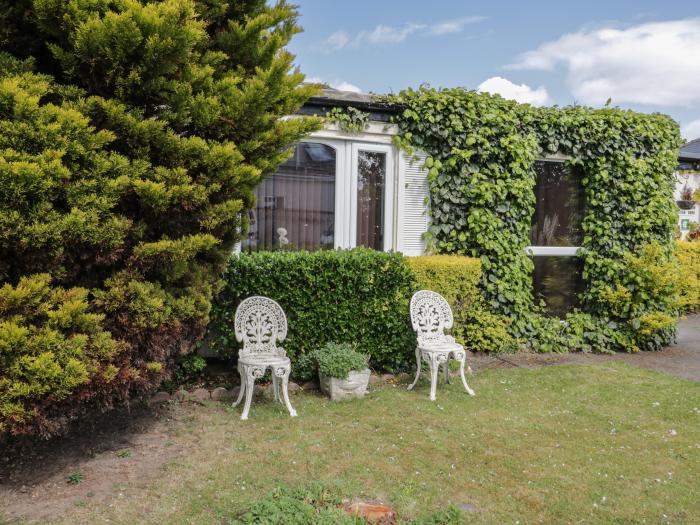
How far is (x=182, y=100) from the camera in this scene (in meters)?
3.77

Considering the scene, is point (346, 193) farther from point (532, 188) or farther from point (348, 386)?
point (532, 188)

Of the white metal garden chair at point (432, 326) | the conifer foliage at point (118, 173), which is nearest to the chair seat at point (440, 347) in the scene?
the white metal garden chair at point (432, 326)

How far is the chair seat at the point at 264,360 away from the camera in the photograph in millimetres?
4938

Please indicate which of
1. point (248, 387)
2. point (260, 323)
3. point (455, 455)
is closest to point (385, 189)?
point (260, 323)

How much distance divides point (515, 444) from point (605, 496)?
37.5 inches

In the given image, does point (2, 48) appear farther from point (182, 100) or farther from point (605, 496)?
point (605, 496)

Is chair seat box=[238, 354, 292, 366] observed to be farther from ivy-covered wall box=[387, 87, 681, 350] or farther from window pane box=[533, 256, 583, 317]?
window pane box=[533, 256, 583, 317]

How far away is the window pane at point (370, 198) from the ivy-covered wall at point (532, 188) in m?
0.49

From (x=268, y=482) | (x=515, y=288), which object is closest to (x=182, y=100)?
(x=268, y=482)

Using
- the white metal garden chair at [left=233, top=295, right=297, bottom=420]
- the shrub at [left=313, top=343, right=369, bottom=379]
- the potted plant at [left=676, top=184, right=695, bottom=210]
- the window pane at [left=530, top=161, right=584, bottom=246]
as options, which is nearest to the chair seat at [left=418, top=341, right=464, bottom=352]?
the shrub at [left=313, top=343, right=369, bottom=379]

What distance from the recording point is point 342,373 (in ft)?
17.9

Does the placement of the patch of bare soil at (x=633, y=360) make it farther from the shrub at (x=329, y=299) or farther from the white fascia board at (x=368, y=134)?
the white fascia board at (x=368, y=134)

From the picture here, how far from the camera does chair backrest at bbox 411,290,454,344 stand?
6105 millimetres

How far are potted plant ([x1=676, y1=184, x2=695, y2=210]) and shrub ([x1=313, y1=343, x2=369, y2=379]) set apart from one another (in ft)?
37.2
